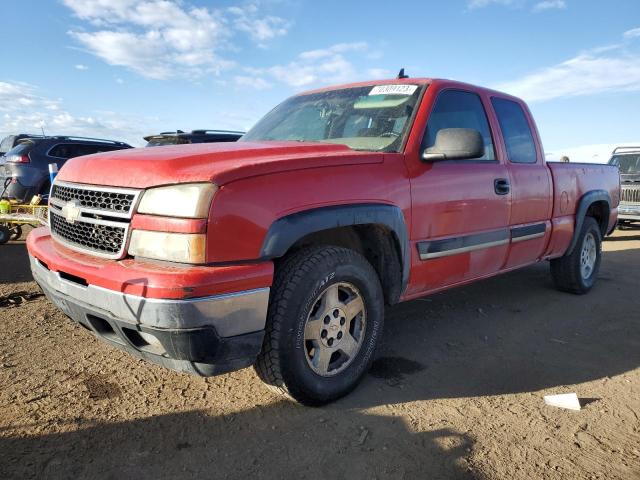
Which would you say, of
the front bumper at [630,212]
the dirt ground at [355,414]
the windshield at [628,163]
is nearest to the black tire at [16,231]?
the dirt ground at [355,414]

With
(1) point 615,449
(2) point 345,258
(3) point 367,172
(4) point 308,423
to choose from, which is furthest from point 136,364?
(1) point 615,449

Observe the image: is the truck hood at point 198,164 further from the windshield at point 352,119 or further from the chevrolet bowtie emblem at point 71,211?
the windshield at point 352,119

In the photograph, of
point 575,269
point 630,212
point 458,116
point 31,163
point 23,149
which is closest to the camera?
point 458,116

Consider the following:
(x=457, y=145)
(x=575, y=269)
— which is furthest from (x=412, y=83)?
(x=575, y=269)

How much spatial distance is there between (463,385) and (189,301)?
6.13 feet

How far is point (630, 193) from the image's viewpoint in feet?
36.4

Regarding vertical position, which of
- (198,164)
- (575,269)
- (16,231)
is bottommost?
→ (16,231)

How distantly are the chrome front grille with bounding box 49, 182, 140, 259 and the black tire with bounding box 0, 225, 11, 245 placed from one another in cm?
559

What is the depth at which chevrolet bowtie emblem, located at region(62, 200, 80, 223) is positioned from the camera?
8.30 feet

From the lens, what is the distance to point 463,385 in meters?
3.01

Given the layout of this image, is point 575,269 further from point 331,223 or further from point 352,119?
point 331,223

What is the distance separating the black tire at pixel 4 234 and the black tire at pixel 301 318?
6.64 metres

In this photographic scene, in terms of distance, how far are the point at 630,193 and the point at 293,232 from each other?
11492mm

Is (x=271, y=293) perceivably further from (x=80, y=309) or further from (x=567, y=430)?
(x=567, y=430)
